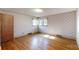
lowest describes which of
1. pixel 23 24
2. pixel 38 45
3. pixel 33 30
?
pixel 38 45

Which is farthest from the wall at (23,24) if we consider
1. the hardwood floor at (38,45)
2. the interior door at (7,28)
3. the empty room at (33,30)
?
the interior door at (7,28)

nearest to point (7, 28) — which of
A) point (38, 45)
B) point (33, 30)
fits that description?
point (33, 30)

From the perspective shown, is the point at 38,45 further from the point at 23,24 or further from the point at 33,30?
the point at 23,24

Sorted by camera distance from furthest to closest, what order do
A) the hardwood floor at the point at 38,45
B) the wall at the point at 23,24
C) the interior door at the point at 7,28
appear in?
the interior door at the point at 7,28 < the wall at the point at 23,24 < the hardwood floor at the point at 38,45

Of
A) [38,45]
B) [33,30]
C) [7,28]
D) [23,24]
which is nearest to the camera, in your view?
[38,45]

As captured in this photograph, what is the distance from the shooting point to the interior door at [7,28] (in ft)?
7.40

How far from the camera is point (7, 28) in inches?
96.0

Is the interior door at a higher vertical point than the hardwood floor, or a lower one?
higher

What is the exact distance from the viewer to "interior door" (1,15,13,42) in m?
2.26

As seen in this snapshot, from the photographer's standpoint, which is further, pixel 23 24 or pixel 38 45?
pixel 23 24

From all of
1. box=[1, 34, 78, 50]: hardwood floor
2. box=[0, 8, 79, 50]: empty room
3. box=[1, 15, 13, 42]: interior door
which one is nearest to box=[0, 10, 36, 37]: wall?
box=[0, 8, 79, 50]: empty room

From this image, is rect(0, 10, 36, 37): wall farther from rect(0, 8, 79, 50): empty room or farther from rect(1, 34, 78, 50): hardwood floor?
rect(1, 34, 78, 50): hardwood floor

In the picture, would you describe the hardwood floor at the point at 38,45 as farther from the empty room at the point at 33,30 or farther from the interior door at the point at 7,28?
the interior door at the point at 7,28
